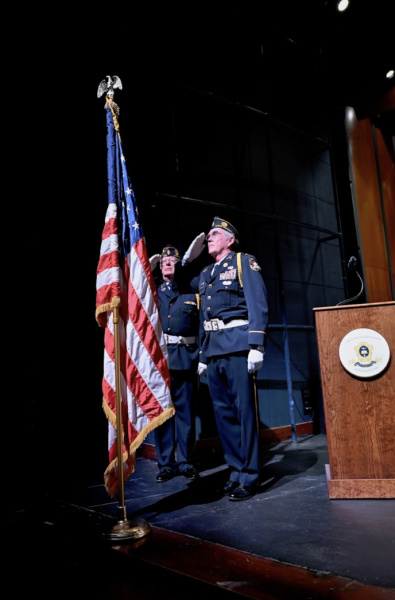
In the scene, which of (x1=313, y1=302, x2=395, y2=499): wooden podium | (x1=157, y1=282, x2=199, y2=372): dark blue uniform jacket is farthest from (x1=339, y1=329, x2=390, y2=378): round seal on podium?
(x1=157, y1=282, x2=199, y2=372): dark blue uniform jacket

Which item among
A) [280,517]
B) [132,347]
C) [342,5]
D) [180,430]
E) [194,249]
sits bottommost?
[280,517]

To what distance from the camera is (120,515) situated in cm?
185

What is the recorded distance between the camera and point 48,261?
3387 mm

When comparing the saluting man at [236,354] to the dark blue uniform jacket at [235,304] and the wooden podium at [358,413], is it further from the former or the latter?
the wooden podium at [358,413]

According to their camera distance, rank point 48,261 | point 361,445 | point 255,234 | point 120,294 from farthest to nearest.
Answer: point 255,234 → point 48,261 → point 361,445 → point 120,294

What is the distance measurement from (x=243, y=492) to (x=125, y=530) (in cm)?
80

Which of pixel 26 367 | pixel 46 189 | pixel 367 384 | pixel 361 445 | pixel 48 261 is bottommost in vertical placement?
pixel 361 445

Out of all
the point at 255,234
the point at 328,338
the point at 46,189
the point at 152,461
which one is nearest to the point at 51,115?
the point at 46,189

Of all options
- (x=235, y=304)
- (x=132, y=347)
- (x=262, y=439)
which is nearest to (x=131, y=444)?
(x=132, y=347)

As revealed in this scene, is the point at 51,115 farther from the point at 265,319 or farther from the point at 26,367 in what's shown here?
the point at 265,319

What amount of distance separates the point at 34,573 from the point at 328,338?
1.77 meters

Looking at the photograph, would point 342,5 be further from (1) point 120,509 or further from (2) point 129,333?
(1) point 120,509

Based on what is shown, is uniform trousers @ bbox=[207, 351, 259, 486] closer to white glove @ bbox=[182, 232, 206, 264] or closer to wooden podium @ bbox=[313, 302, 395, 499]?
wooden podium @ bbox=[313, 302, 395, 499]

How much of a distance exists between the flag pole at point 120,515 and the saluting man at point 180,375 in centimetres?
111
